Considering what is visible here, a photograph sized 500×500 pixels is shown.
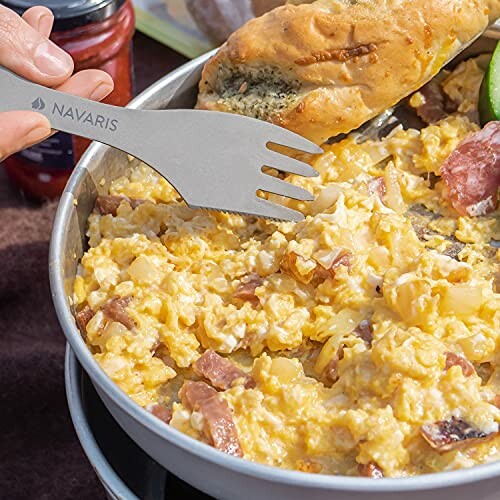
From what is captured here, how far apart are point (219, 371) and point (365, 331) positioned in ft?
0.81

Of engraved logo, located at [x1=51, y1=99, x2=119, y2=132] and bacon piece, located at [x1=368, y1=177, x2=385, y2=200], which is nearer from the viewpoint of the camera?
engraved logo, located at [x1=51, y1=99, x2=119, y2=132]

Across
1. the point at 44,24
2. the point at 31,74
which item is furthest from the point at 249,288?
the point at 44,24

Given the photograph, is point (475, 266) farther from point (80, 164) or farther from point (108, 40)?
point (108, 40)

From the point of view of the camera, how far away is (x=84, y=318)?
149 cm

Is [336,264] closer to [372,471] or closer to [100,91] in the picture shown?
[372,471]

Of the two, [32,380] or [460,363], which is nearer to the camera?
[460,363]

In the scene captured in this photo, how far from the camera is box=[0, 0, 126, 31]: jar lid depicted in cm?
208

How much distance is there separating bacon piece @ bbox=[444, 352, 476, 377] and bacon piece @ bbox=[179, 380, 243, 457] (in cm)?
34

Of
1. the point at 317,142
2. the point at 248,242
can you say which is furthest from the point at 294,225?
the point at 317,142

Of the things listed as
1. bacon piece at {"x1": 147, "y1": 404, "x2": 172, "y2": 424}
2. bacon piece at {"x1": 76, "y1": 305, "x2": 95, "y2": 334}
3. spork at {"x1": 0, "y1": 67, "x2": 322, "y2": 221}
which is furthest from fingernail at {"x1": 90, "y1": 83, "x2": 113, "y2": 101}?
bacon piece at {"x1": 147, "y1": 404, "x2": 172, "y2": 424}

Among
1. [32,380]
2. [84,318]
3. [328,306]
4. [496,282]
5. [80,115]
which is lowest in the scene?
[32,380]

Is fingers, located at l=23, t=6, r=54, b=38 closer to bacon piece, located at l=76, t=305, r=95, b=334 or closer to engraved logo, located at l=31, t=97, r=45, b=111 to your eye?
engraved logo, located at l=31, t=97, r=45, b=111

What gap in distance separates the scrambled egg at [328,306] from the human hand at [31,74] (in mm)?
212

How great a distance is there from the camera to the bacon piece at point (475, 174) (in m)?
1.65
